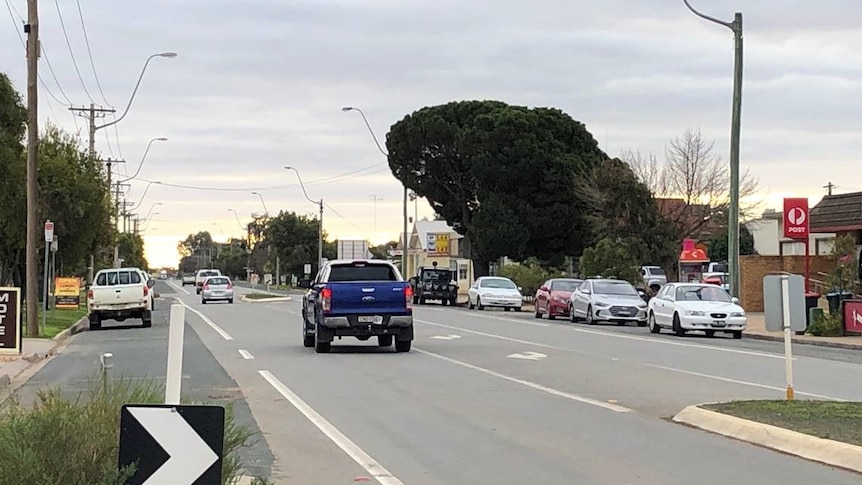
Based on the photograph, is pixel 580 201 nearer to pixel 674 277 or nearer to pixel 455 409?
pixel 674 277

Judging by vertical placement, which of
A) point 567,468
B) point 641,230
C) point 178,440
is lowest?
point 567,468

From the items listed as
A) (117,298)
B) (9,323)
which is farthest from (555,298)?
(9,323)

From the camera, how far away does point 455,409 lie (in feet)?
47.1

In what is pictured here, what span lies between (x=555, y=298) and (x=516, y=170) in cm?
2178

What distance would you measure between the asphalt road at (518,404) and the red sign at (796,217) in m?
6.21

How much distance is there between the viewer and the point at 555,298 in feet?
133

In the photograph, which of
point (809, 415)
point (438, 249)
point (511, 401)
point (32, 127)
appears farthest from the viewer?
point (438, 249)

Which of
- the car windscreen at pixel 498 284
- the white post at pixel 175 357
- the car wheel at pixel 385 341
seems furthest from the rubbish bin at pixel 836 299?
the white post at pixel 175 357

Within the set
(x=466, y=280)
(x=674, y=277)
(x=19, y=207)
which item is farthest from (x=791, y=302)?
(x=466, y=280)

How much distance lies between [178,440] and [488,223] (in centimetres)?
5596

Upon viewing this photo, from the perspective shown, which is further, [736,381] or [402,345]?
[402,345]

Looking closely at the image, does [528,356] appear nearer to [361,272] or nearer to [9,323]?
[361,272]

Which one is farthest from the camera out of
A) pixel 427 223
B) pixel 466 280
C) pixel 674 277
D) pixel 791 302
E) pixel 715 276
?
pixel 427 223

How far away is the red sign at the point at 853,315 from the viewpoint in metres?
29.8
